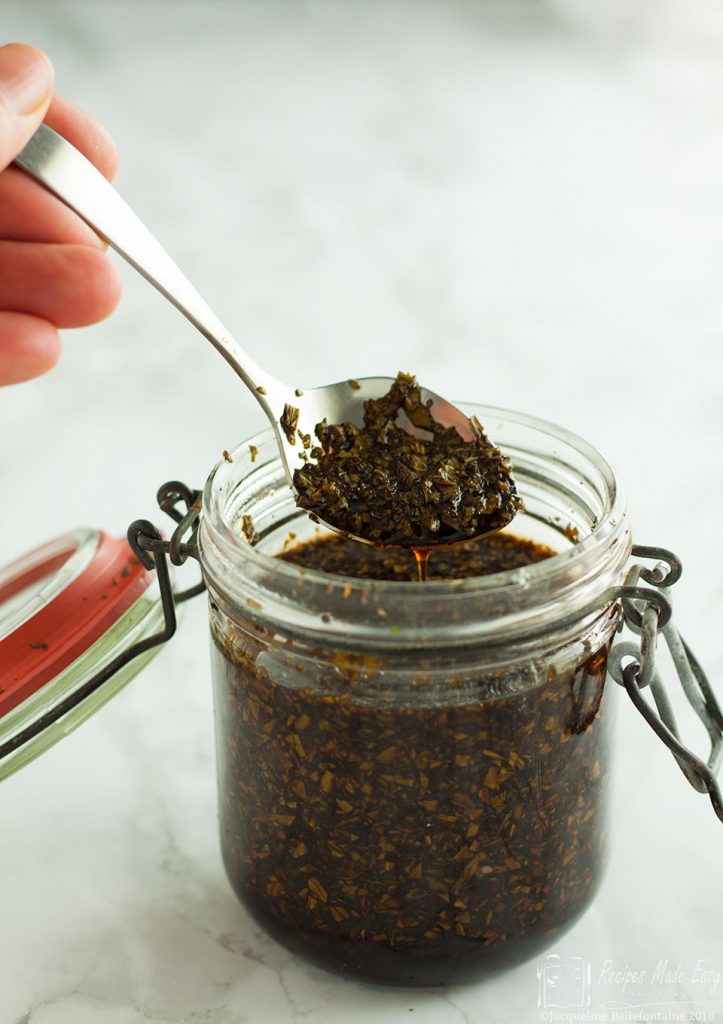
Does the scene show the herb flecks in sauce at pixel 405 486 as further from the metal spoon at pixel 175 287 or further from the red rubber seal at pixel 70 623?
the red rubber seal at pixel 70 623

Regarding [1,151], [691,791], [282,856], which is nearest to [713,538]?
[691,791]

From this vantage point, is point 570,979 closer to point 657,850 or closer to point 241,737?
point 657,850

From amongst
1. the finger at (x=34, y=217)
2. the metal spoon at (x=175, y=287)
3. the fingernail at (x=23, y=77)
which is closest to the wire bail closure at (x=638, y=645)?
the metal spoon at (x=175, y=287)

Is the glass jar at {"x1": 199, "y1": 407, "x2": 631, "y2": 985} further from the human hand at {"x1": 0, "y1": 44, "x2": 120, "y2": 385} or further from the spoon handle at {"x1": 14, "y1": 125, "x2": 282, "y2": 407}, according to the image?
the human hand at {"x1": 0, "y1": 44, "x2": 120, "y2": 385}

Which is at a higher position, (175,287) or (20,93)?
(20,93)

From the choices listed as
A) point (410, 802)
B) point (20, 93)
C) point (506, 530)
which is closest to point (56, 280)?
point (20, 93)

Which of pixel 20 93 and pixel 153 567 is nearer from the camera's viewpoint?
pixel 20 93

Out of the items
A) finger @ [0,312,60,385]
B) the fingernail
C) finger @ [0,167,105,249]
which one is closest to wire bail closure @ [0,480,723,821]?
finger @ [0,312,60,385]

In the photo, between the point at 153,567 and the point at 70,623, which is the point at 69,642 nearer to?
the point at 70,623
